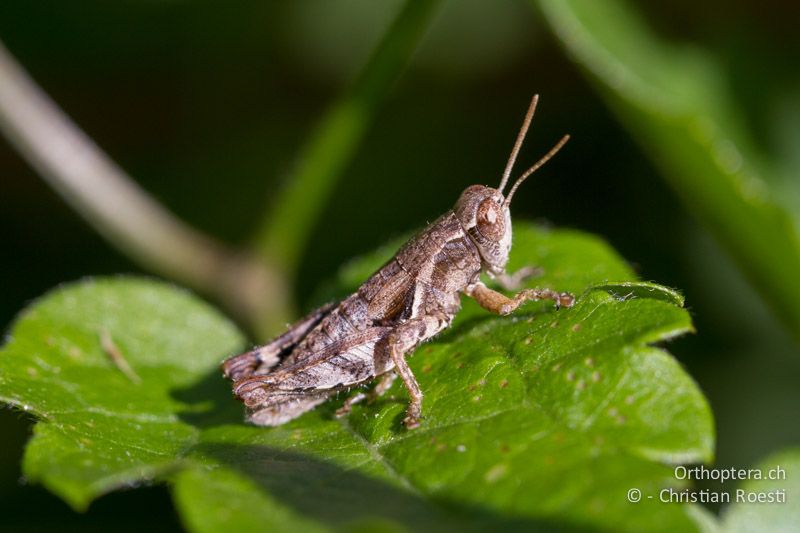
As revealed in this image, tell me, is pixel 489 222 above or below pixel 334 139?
below

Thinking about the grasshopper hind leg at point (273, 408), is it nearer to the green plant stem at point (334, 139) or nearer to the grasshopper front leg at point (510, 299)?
the grasshopper front leg at point (510, 299)

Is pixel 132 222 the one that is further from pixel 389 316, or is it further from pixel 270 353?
pixel 389 316

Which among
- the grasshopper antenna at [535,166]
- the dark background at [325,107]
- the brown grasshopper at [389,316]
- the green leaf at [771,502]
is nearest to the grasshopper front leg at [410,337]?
the brown grasshopper at [389,316]

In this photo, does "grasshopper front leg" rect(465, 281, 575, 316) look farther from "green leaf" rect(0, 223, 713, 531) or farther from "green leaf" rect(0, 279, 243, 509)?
"green leaf" rect(0, 279, 243, 509)

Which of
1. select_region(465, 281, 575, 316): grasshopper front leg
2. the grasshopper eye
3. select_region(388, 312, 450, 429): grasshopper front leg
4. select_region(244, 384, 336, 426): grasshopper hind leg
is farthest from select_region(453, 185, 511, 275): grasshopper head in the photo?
select_region(244, 384, 336, 426): grasshopper hind leg

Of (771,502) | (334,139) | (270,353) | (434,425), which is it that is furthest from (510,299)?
(334,139)

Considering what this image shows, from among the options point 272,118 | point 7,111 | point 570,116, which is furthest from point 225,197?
point 570,116
